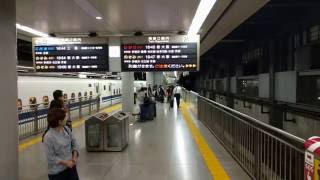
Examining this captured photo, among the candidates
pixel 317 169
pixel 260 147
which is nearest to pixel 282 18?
pixel 260 147

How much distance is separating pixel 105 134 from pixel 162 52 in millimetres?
2602

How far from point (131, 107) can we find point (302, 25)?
9.21 metres

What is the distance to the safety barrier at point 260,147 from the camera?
399 centimetres

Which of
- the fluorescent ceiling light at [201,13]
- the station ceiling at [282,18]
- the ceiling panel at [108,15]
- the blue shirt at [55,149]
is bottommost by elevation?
the blue shirt at [55,149]

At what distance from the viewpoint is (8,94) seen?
16.3 feet

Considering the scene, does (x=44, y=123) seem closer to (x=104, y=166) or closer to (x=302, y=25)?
(x=104, y=166)

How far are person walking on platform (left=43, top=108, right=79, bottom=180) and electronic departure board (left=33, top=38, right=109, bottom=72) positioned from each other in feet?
17.3

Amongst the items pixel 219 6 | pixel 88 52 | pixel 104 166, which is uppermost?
pixel 219 6

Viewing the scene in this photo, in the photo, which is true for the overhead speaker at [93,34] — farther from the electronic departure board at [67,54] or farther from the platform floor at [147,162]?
the platform floor at [147,162]

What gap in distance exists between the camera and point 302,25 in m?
9.80

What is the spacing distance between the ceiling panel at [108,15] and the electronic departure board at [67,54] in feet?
1.07

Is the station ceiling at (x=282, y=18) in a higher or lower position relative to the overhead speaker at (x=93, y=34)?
higher

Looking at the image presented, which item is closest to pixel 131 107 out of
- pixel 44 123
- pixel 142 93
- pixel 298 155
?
pixel 142 93

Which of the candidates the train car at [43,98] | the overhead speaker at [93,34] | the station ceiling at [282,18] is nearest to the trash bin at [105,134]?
the overhead speaker at [93,34]
